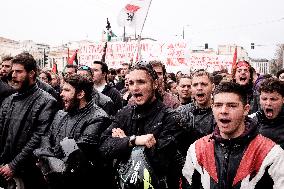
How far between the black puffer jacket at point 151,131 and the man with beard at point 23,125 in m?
1.53

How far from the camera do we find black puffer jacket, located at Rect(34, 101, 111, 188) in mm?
4367

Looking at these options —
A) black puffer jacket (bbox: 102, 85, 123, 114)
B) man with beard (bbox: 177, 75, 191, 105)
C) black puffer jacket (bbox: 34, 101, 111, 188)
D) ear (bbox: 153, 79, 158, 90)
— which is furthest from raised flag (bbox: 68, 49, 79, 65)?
ear (bbox: 153, 79, 158, 90)

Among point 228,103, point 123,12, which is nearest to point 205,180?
point 228,103

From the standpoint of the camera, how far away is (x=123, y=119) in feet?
13.1

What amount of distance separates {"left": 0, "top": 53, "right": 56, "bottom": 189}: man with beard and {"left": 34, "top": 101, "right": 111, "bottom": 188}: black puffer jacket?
556 mm

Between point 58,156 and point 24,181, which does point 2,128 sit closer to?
point 24,181

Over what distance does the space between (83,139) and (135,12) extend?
5.43 m

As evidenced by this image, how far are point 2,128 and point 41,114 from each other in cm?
51

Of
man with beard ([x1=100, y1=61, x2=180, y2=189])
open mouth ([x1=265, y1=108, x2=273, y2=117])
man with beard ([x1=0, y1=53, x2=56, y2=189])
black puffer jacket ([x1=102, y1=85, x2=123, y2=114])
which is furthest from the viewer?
black puffer jacket ([x1=102, y1=85, x2=123, y2=114])

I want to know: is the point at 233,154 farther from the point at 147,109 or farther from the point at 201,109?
the point at 201,109

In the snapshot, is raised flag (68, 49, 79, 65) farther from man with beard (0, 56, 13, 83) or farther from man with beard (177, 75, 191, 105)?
man with beard (177, 75, 191, 105)

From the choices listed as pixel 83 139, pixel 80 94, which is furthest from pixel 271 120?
pixel 80 94

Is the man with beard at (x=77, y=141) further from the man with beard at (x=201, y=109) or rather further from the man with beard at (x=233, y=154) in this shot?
the man with beard at (x=233, y=154)

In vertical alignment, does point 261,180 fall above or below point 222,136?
below
